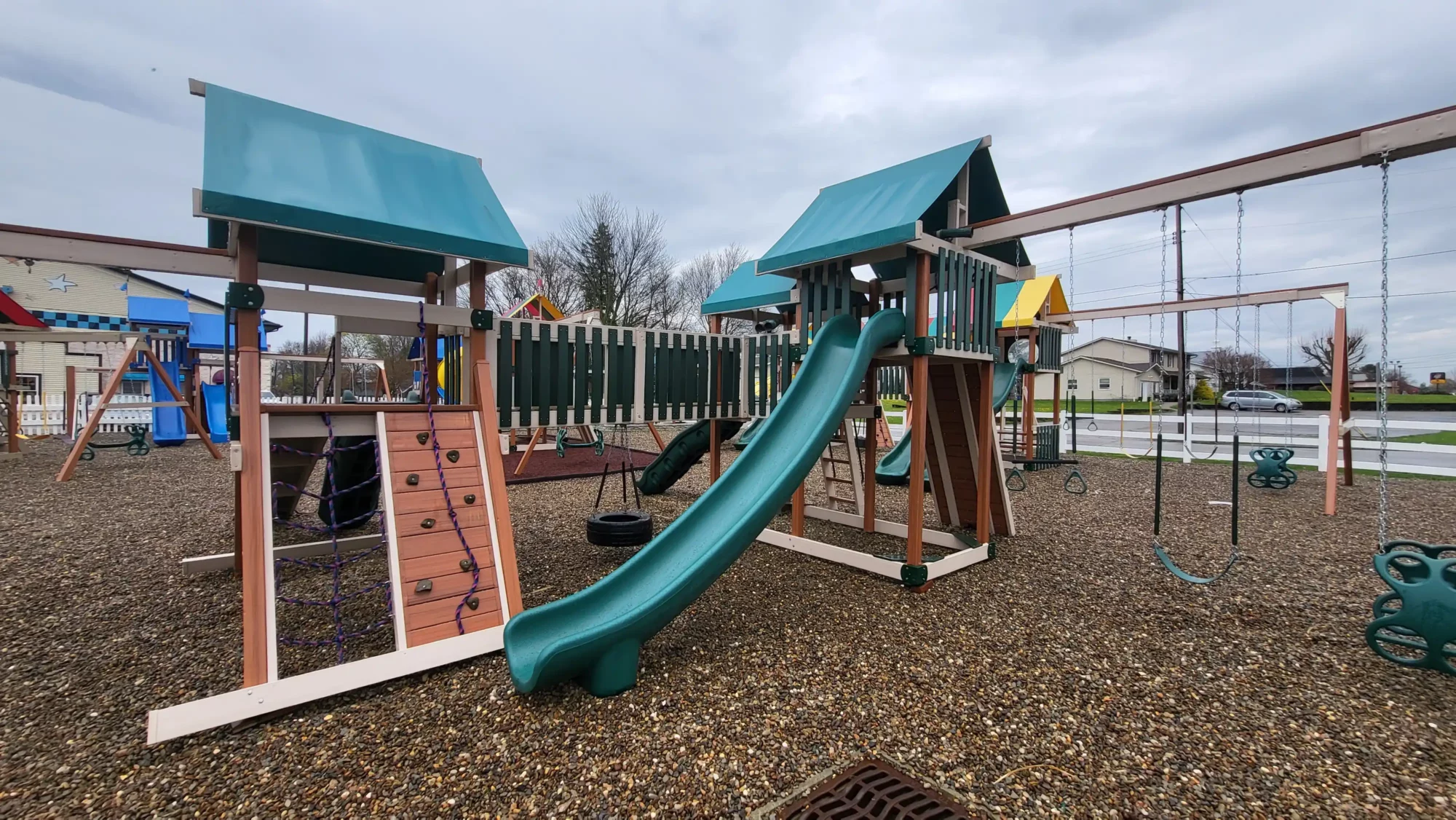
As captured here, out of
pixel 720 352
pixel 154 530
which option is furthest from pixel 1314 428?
pixel 154 530

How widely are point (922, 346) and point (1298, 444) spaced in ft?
42.0

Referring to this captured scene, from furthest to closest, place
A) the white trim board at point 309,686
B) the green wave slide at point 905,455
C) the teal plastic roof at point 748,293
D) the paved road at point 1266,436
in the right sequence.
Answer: the paved road at point 1266,436, the green wave slide at point 905,455, the teal plastic roof at point 748,293, the white trim board at point 309,686

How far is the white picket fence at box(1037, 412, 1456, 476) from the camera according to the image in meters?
9.98

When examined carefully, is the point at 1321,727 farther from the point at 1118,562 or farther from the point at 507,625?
the point at 507,625

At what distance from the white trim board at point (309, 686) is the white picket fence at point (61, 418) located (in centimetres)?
1832

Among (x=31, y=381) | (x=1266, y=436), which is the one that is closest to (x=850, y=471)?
(x=1266, y=436)

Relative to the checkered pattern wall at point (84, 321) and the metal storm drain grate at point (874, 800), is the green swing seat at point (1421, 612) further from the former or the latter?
the checkered pattern wall at point (84, 321)

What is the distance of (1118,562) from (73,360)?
29.5 metres

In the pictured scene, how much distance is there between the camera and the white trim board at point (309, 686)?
2.43 meters

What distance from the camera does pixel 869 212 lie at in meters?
4.77

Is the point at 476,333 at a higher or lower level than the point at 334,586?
higher

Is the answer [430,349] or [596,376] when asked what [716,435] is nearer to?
[596,376]

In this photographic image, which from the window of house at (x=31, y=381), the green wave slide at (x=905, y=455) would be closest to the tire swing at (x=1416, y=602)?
the green wave slide at (x=905, y=455)

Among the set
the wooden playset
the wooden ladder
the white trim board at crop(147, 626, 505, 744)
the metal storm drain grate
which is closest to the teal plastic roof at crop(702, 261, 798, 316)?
the wooden ladder
